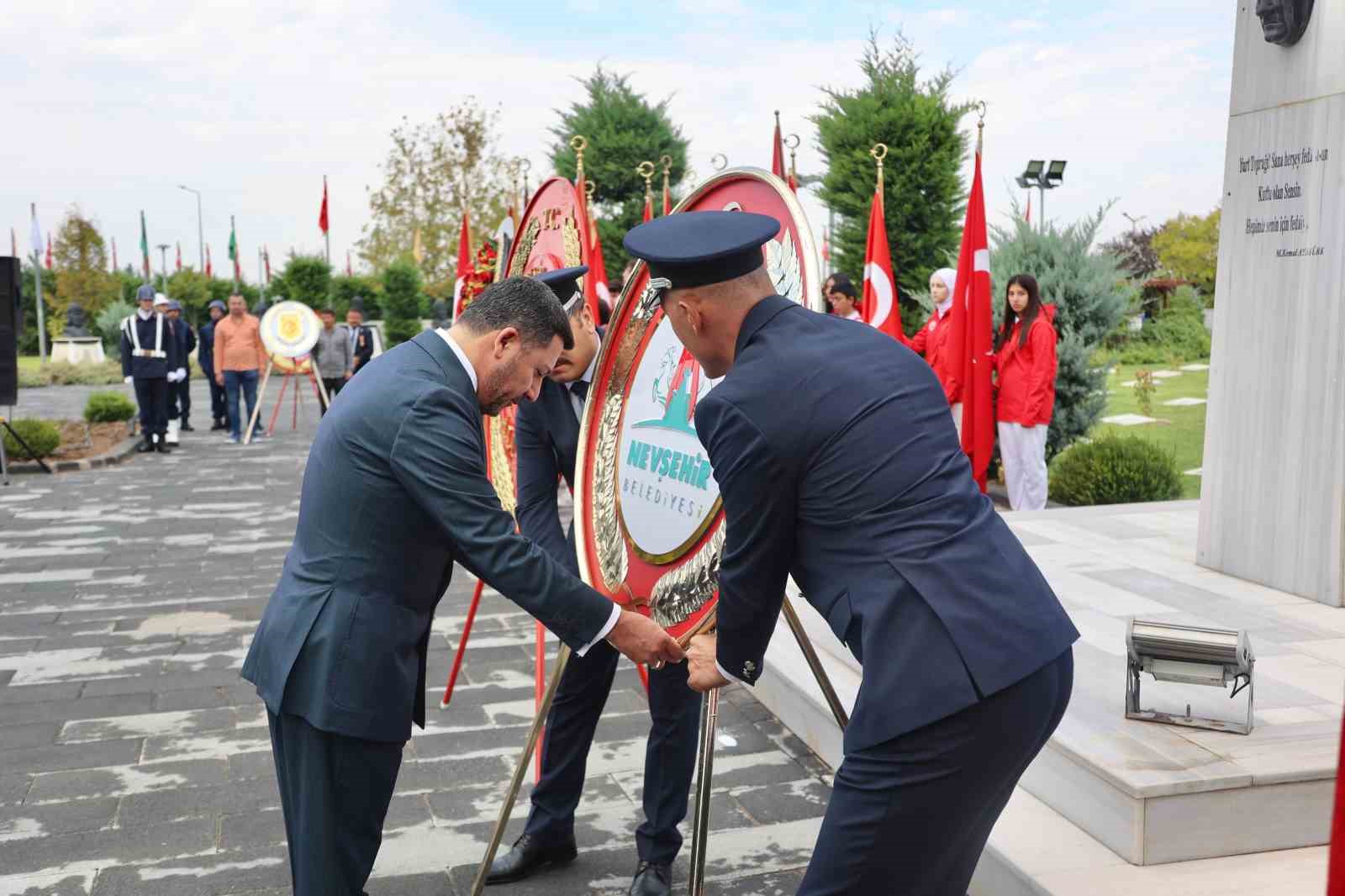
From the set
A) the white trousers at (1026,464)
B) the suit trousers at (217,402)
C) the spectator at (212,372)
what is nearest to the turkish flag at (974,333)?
the white trousers at (1026,464)

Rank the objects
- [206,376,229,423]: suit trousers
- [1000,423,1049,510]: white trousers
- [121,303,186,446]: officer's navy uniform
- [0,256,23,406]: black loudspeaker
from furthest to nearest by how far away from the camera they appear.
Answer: [206,376,229,423]: suit trousers
[121,303,186,446]: officer's navy uniform
[0,256,23,406]: black loudspeaker
[1000,423,1049,510]: white trousers

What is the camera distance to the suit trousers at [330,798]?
266 centimetres

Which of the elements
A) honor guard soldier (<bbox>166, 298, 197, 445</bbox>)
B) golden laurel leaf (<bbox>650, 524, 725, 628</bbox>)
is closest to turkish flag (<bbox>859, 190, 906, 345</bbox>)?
golden laurel leaf (<bbox>650, 524, 725, 628</bbox>)

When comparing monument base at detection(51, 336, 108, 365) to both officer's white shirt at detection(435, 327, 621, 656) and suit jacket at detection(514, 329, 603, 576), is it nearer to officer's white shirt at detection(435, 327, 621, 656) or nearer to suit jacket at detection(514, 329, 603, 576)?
suit jacket at detection(514, 329, 603, 576)

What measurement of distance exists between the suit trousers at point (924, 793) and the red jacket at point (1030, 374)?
7024 millimetres

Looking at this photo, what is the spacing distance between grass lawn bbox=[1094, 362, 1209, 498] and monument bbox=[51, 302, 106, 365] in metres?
28.7

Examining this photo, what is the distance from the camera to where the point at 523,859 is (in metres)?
3.77

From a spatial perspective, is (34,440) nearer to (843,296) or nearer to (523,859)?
(843,296)

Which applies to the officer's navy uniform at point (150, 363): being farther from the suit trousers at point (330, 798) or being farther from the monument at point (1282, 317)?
the suit trousers at point (330, 798)

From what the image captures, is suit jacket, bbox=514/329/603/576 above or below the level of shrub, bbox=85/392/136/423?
above

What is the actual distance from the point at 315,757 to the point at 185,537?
755cm

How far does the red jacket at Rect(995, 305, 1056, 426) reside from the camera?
8.81 m

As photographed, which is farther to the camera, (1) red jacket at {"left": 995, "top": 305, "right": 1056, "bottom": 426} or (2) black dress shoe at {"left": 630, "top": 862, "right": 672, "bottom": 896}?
(1) red jacket at {"left": 995, "top": 305, "right": 1056, "bottom": 426}

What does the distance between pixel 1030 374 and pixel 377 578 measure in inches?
Result: 280
